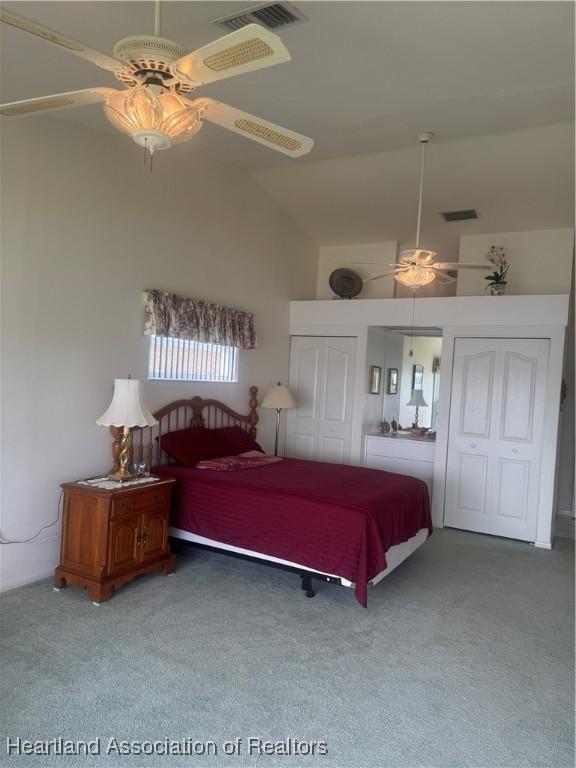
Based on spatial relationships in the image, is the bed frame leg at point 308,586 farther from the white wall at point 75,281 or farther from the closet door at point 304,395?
the closet door at point 304,395

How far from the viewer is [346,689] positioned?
2.58 m

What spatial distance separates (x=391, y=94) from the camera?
11.6ft

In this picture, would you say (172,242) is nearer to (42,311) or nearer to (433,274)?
(42,311)

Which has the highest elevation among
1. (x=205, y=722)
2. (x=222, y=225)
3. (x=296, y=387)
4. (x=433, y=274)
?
(x=222, y=225)

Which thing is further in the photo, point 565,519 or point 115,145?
point 565,519

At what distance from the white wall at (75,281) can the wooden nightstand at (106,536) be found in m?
0.30

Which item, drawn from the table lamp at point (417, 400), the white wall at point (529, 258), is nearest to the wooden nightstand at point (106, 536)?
the table lamp at point (417, 400)

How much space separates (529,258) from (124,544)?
181 inches

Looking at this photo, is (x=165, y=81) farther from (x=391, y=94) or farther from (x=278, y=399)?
(x=278, y=399)

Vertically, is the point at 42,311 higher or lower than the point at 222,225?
lower

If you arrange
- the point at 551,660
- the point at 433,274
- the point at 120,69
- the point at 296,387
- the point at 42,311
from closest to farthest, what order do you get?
the point at 120,69, the point at 551,660, the point at 42,311, the point at 433,274, the point at 296,387

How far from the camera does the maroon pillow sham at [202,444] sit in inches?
173

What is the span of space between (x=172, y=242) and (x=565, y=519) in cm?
465

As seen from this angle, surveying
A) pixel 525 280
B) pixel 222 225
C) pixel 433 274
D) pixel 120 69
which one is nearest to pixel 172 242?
pixel 222 225
